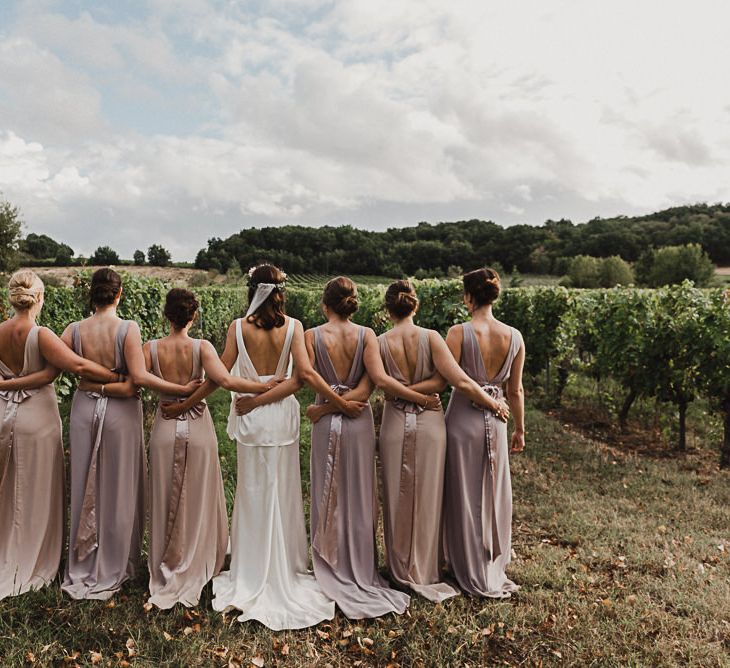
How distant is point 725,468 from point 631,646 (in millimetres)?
6391

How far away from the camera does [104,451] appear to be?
3982mm

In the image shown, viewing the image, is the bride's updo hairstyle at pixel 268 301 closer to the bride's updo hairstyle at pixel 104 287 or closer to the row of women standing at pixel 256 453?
the row of women standing at pixel 256 453

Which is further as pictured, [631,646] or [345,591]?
[345,591]

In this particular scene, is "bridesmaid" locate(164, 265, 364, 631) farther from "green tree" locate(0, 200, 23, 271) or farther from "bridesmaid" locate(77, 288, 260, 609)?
"green tree" locate(0, 200, 23, 271)

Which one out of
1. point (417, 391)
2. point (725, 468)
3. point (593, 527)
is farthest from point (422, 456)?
point (725, 468)

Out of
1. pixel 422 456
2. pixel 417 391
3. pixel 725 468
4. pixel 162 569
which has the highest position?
pixel 417 391

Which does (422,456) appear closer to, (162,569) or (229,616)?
(229,616)

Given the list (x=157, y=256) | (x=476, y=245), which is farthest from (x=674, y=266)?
(x=157, y=256)

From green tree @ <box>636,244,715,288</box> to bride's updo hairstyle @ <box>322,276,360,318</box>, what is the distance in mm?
47127

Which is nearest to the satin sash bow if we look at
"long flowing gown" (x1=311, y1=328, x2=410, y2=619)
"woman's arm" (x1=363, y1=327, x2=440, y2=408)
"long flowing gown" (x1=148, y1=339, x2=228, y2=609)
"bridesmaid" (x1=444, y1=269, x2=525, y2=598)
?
"bridesmaid" (x1=444, y1=269, x2=525, y2=598)

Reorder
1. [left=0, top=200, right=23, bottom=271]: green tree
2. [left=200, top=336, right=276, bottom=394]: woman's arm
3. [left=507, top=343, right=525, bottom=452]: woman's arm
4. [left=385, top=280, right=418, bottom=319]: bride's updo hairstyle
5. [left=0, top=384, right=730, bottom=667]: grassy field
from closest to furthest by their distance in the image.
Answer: [left=0, top=384, right=730, bottom=667]: grassy field
[left=200, top=336, right=276, bottom=394]: woman's arm
[left=385, top=280, right=418, bottom=319]: bride's updo hairstyle
[left=507, top=343, right=525, bottom=452]: woman's arm
[left=0, top=200, right=23, bottom=271]: green tree

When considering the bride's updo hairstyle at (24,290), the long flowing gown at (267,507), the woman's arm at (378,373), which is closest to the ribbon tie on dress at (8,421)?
Answer: the bride's updo hairstyle at (24,290)

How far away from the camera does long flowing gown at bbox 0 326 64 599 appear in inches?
159

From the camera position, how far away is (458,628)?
3668 millimetres
